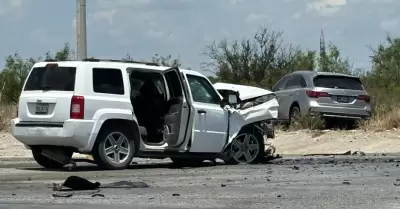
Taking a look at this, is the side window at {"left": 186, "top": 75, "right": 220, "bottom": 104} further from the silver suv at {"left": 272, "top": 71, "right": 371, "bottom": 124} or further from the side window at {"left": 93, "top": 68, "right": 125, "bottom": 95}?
the silver suv at {"left": 272, "top": 71, "right": 371, "bottom": 124}

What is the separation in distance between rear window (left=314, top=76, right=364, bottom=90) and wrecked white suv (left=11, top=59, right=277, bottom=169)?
6904 mm

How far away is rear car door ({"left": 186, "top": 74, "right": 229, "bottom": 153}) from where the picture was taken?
15742mm

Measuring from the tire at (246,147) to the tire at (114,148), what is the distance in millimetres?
2180

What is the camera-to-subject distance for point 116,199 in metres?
10.1

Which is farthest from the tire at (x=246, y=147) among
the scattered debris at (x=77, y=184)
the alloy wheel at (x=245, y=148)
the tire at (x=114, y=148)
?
the scattered debris at (x=77, y=184)

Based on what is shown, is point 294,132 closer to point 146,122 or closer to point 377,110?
point 377,110

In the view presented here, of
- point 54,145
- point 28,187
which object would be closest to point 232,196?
point 28,187

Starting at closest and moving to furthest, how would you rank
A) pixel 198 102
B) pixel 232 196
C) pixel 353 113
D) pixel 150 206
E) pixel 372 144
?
pixel 150 206 → pixel 232 196 → pixel 198 102 → pixel 372 144 → pixel 353 113

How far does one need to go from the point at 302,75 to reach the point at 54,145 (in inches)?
425

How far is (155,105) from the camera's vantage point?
52.0 ft

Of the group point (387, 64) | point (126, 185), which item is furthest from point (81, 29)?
point (387, 64)

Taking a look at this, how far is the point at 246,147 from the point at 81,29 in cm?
674

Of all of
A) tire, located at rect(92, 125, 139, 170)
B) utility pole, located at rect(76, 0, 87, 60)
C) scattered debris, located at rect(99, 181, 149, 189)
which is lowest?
scattered debris, located at rect(99, 181, 149, 189)

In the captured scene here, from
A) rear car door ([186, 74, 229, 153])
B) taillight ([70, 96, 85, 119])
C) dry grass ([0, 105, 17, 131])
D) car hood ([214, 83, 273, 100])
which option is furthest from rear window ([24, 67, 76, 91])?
dry grass ([0, 105, 17, 131])
